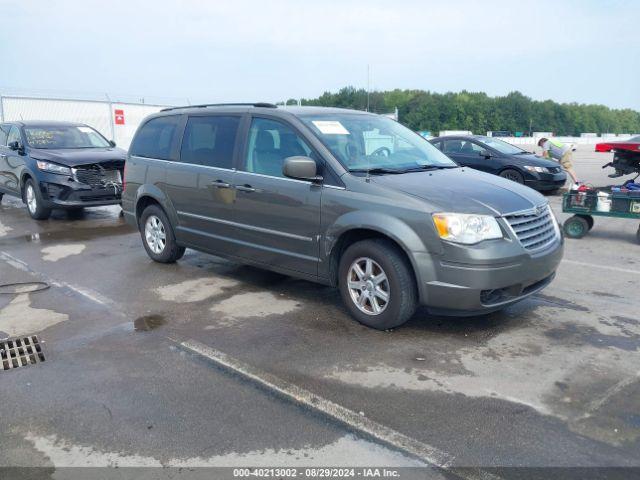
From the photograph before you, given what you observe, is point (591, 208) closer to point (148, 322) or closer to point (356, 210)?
point (356, 210)

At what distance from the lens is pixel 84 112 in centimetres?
2192

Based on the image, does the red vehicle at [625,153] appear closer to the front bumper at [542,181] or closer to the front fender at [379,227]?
the front bumper at [542,181]

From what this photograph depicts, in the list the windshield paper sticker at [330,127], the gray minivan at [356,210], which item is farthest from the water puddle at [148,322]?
the windshield paper sticker at [330,127]

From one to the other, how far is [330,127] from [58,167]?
6769mm

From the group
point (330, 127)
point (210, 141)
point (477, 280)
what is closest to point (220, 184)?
point (210, 141)

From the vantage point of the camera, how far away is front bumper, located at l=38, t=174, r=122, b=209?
9.92m

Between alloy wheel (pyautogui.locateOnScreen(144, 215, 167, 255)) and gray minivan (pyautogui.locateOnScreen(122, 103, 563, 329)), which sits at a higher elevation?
gray minivan (pyautogui.locateOnScreen(122, 103, 563, 329))

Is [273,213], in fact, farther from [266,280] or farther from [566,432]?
[566,432]

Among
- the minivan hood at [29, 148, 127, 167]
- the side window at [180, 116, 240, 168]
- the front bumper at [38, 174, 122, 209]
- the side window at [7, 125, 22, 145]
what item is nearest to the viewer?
the side window at [180, 116, 240, 168]

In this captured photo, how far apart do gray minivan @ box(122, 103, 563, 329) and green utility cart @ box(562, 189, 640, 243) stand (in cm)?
358

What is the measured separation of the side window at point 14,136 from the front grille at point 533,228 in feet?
32.5

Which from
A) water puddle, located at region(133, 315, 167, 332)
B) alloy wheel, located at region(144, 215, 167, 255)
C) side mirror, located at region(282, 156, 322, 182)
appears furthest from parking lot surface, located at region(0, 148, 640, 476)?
side mirror, located at region(282, 156, 322, 182)

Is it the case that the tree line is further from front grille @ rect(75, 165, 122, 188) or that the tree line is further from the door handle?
the door handle

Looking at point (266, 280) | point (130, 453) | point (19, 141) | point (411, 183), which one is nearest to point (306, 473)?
point (130, 453)
